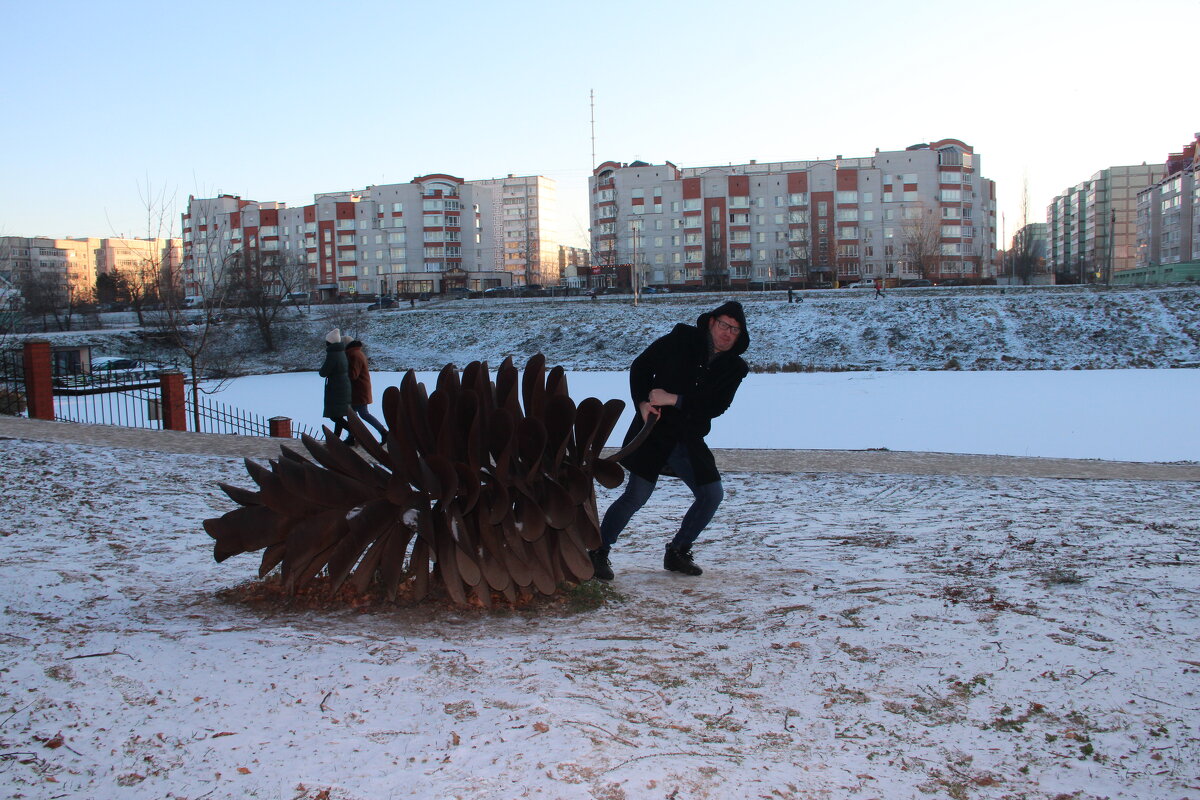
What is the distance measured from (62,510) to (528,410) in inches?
166

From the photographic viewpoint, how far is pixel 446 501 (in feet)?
13.1

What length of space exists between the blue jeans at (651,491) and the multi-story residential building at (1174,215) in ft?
269

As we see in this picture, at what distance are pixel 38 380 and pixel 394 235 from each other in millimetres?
87801

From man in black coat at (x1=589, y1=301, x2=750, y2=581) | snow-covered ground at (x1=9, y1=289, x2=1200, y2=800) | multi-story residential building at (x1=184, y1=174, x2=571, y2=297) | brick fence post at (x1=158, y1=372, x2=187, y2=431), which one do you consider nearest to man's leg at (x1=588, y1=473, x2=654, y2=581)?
man in black coat at (x1=589, y1=301, x2=750, y2=581)

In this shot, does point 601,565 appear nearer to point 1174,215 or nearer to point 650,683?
point 650,683

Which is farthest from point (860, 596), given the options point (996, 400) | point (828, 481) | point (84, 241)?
point (84, 241)

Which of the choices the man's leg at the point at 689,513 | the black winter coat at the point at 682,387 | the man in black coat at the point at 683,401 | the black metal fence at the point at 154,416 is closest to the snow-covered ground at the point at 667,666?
the man's leg at the point at 689,513

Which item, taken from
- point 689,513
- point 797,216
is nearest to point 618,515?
point 689,513

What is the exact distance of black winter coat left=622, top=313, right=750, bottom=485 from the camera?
15.0 ft

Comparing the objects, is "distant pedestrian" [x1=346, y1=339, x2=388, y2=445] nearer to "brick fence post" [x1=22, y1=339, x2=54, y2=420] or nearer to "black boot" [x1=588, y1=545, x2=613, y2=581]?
"black boot" [x1=588, y1=545, x2=613, y2=581]

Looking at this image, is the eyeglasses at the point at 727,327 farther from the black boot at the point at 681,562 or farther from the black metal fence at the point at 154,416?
the black metal fence at the point at 154,416

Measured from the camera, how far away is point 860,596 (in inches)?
172

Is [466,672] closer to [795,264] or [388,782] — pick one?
[388,782]

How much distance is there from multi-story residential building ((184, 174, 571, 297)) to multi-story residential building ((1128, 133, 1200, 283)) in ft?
210
